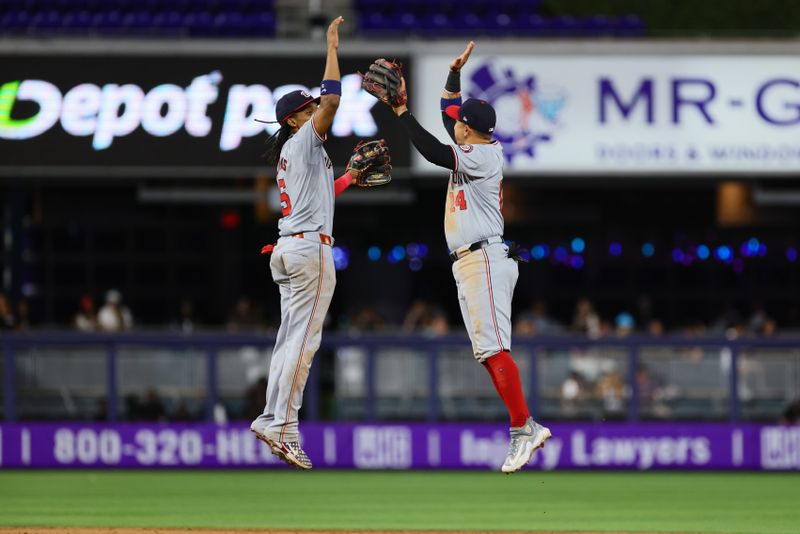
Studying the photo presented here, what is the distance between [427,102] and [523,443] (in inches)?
333

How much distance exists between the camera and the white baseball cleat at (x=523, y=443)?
26.2 feet

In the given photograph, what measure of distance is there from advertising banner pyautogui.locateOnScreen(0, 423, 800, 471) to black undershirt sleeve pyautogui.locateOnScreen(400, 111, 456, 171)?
25.3 feet

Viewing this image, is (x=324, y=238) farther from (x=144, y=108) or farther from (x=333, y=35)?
(x=144, y=108)

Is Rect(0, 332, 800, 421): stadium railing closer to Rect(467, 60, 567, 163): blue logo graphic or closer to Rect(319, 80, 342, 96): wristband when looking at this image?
Rect(467, 60, 567, 163): blue logo graphic

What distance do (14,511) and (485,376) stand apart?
620 centimetres

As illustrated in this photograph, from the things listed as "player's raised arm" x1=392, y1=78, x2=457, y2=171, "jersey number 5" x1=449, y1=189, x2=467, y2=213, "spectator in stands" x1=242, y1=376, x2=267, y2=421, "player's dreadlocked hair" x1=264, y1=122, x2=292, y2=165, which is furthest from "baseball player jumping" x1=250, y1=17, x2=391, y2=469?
"spectator in stands" x1=242, y1=376, x2=267, y2=421

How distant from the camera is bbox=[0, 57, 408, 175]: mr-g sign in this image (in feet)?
53.1

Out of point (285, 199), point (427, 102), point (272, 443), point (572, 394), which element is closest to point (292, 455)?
point (272, 443)

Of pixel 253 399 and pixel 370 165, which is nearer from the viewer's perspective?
pixel 370 165

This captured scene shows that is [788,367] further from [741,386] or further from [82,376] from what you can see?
[82,376]

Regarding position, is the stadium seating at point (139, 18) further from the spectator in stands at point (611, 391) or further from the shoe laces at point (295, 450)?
the shoe laces at point (295, 450)

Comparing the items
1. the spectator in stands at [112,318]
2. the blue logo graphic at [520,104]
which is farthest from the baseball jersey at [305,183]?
the spectator in stands at [112,318]

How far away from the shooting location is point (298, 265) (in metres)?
8.09

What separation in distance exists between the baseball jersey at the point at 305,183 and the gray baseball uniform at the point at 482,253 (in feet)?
2.46
